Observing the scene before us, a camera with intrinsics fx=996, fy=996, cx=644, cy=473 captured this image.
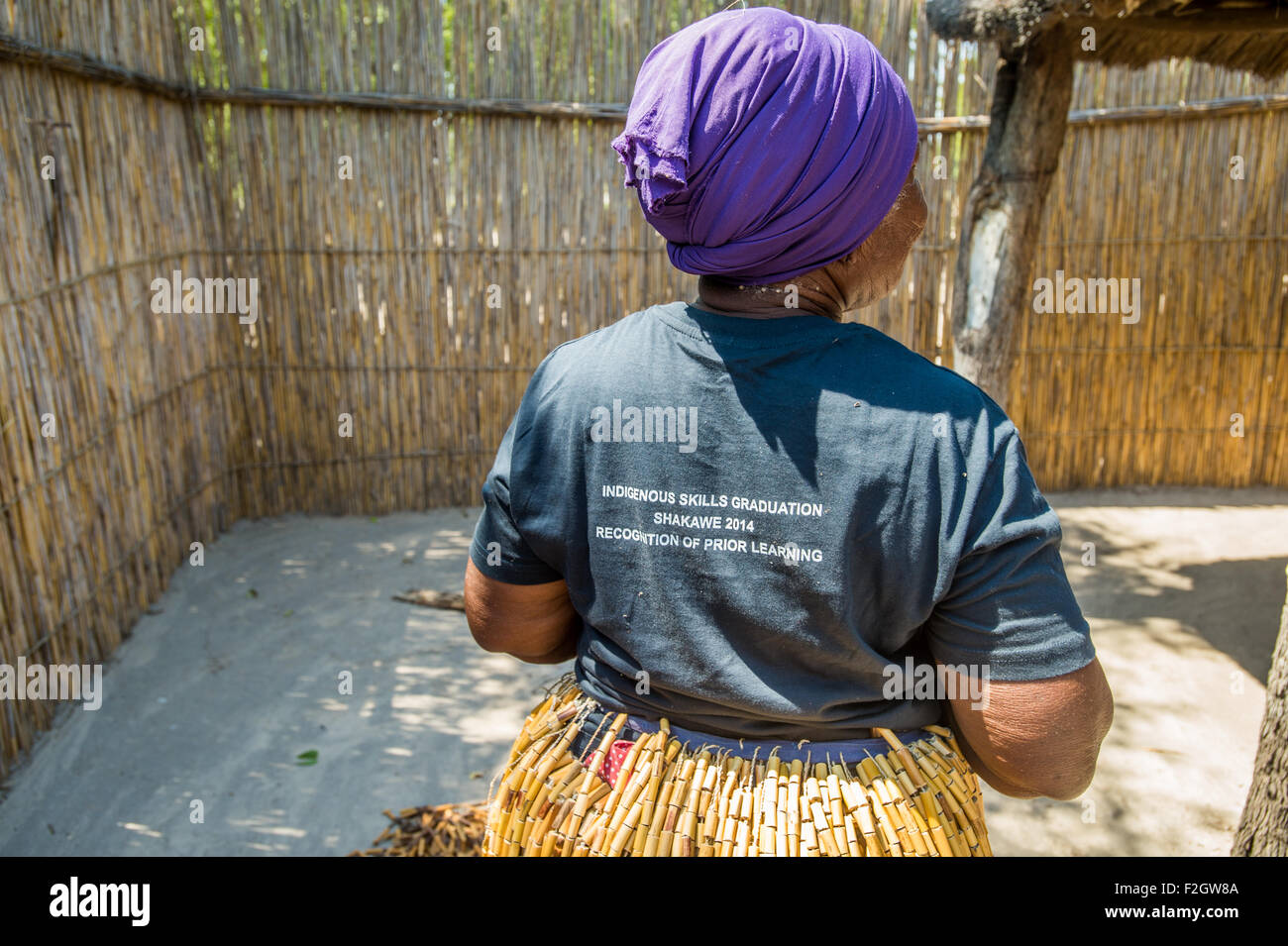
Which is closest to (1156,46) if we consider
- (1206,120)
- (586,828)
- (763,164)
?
(1206,120)

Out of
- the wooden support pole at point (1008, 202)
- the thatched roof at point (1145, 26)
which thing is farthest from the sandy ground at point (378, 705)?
the thatched roof at point (1145, 26)

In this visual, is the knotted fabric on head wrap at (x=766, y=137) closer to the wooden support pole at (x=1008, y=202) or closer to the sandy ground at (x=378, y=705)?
the sandy ground at (x=378, y=705)

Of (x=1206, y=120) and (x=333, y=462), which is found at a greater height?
(x=1206, y=120)

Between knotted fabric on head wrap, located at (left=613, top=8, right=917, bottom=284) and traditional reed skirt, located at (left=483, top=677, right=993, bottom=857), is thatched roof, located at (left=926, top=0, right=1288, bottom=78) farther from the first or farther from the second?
traditional reed skirt, located at (left=483, top=677, right=993, bottom=857)

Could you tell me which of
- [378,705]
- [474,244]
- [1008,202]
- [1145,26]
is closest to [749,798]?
[378,705]

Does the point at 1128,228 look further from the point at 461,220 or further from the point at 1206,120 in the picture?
the point at 461,220

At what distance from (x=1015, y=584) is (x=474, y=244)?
4.96 metres

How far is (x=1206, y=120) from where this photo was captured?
5.57m

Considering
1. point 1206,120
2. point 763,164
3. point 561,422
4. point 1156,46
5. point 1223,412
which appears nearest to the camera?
point 763,164

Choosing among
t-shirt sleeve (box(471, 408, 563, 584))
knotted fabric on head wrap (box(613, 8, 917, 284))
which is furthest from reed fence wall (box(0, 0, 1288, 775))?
knotted fabric on head wrap (box(613, 8, 917, 284))

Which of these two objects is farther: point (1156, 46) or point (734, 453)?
point (1156, 46)

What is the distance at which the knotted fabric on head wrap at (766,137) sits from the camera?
111cm
